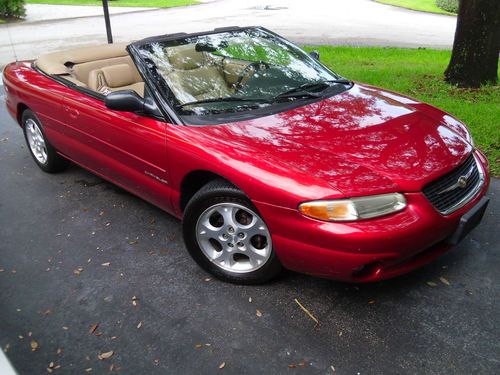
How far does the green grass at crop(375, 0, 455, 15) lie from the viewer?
20.5 meters

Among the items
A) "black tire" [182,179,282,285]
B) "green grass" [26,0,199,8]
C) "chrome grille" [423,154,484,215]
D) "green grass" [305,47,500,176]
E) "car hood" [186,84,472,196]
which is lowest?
"green grass" [26,0,199,8]

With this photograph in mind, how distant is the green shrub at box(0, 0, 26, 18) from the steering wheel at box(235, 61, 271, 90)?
61.7 ft

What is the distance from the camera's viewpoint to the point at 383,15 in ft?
61.5

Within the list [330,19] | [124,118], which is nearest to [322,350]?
[124,118]

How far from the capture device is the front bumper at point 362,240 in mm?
2480

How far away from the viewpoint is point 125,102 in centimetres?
324

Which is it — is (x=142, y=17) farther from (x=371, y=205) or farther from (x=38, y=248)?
(x=371, y=205)

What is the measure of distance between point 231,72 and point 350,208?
5.35 ft

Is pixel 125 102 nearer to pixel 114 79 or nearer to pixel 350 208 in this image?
pixel 114 79

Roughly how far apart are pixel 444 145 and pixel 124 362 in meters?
2.22

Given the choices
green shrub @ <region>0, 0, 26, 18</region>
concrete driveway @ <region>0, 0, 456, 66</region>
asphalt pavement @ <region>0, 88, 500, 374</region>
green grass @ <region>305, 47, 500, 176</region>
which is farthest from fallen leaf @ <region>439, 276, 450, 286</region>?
green shrub @ <region>0, 0, 26, 18</region>

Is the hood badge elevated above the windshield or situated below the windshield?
below

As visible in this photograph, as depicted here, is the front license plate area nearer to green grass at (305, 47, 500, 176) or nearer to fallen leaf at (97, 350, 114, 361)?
green grass at (305, 47, 500, 176)

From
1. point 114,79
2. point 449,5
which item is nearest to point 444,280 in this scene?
point 114,79
